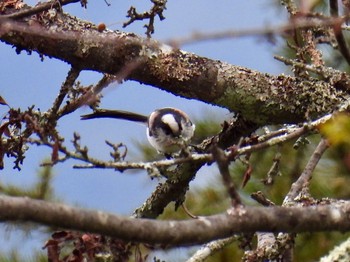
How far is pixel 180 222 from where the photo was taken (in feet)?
4.83

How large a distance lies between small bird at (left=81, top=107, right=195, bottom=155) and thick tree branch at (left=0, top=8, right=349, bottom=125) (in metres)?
0.27

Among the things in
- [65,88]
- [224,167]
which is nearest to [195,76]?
[65,88]

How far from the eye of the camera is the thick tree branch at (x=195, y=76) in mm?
2506

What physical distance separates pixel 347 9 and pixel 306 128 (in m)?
0.35

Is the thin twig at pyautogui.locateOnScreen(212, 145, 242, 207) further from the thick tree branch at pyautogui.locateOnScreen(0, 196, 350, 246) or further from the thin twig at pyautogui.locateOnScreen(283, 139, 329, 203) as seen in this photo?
the thin twig at pyautogui.locateOnScreen(283, 139, 329, 203)

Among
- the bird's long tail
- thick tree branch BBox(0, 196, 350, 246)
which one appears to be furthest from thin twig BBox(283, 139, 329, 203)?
the bird's long tail

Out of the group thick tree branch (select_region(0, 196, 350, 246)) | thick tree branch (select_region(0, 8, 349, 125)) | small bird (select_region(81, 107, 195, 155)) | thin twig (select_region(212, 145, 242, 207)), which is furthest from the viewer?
small bird (select_region(81, 107, 195, 155))

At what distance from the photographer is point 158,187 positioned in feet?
8.96

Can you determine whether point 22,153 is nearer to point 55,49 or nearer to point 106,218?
point 55,49

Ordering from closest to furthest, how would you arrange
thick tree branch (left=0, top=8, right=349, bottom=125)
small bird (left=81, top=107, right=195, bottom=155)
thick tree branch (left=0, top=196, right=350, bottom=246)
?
thick tree branch (left=0, top=196, right=350, bottom=246) → thick tree branch (left=0, top=8, right=349, bottom=125) → small bird (left=81, top=107, right=195, bottom=155)

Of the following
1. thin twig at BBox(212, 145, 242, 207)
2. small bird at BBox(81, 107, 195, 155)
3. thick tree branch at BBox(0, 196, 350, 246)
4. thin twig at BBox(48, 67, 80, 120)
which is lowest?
thick tree branch at BBox(0, 196, 350, 246)

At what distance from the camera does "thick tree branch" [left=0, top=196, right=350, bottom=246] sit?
136cm

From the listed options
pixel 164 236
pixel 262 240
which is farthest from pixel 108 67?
pixel 164 236

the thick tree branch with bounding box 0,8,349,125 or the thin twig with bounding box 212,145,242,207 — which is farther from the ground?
the thick tree branch with bounding box 0,8,349,125
